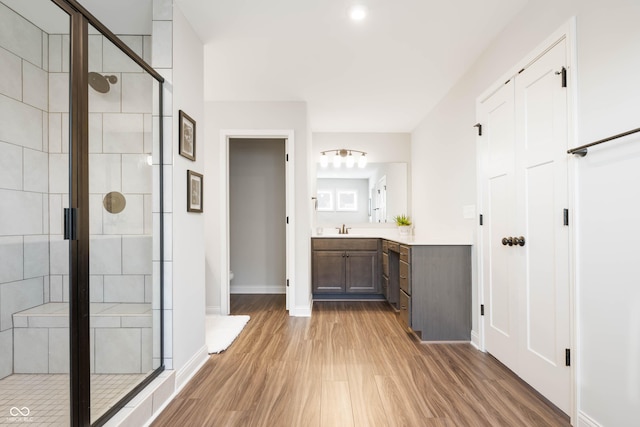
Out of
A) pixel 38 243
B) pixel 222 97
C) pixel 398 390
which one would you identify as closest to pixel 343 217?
pixel 222 97

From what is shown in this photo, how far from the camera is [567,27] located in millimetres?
1693

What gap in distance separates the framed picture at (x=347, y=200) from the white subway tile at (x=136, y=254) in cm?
333

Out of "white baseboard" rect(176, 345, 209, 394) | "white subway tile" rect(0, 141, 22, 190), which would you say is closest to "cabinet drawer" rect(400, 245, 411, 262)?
"white baseboard" rect(176, 345, 209, 394)

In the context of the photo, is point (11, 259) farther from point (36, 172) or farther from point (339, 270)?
point (339, 270)

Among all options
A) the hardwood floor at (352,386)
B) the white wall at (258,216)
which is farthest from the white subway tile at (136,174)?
the white wall at (258,216)

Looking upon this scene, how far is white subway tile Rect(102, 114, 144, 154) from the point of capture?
1716 mm

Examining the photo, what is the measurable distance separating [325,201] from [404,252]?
6.97 feet

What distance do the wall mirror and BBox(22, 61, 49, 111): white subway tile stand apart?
371 cm

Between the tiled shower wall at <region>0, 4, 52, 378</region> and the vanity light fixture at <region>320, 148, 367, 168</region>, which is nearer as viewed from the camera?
the tiled shower wall at <region>0, 4, 52, 378</region>

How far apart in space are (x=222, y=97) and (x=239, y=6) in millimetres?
1598

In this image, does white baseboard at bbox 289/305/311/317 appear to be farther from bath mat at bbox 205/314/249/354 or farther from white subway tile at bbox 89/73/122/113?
white subway tile at bbox 89/73/122/113

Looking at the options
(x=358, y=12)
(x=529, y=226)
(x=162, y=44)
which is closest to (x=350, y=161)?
(x=358, y=12)

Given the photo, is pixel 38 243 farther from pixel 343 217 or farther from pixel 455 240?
pixel 343 217

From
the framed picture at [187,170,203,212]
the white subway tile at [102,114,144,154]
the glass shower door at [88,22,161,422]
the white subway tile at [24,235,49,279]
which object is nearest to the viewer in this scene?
the white subway tile at [24,235,49,279]
